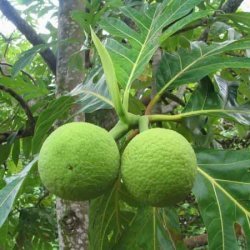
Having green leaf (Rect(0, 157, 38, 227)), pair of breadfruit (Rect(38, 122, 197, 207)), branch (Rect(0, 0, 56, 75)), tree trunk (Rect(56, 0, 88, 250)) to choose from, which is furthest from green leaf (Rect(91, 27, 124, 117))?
branch (Rect(0, 0, 56, 75))

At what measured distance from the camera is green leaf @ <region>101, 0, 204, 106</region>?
3.58ft

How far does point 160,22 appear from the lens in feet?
3.67

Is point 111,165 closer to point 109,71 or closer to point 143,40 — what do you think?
point 109,71

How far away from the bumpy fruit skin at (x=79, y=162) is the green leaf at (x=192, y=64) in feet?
1.09

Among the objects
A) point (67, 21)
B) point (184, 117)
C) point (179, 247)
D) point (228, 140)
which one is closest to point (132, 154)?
point (184, 117)

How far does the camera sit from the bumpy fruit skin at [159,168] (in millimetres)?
850

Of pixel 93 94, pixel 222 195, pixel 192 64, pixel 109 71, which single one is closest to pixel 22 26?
pixel 93 94

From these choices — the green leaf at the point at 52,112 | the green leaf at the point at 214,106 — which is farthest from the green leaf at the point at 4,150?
the green leaf at the point at 214,106

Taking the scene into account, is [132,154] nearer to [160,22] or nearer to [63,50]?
[160,22]

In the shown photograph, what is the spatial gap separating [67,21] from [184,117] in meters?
0.91

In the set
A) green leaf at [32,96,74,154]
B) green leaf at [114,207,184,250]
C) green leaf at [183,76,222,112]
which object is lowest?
green leaf at [114,207,184,250]

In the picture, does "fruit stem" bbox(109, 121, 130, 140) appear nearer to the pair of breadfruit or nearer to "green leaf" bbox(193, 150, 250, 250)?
the pair of breadfruit

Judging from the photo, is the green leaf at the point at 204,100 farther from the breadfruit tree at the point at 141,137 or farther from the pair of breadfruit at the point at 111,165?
the pair of breadfruit at the point at 111,165

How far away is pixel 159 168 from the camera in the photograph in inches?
33.5
